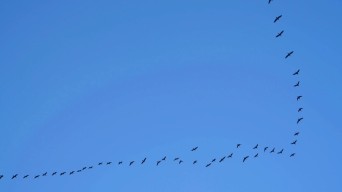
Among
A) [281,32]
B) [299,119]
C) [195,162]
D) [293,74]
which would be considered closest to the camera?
[281,32]

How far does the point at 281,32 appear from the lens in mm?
31312

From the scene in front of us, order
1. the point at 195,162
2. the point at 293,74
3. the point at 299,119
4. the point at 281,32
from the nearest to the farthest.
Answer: the point at 281,32
the point at 293,74
the point at 299,119
the point at 195,162

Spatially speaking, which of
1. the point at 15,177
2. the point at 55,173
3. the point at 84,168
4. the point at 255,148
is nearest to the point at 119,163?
the point at 84,168

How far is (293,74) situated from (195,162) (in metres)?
11.7

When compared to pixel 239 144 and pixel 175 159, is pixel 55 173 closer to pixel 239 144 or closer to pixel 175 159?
pixel 175 159

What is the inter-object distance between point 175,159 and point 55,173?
35.6ft

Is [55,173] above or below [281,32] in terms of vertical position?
above

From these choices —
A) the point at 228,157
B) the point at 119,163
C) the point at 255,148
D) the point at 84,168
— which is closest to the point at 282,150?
the point at 255,148

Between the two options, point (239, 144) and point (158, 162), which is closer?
point (239, 144)

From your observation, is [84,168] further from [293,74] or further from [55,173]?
[293,74]

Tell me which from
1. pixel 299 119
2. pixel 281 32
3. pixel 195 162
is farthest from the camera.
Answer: pixel 195 162

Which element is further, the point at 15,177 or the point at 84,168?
the point at 84,168

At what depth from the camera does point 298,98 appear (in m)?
36.8

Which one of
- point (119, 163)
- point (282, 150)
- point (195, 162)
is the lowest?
point (282, 150)
